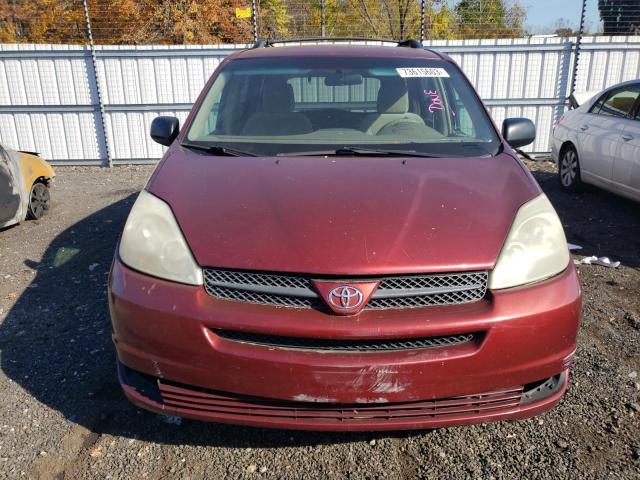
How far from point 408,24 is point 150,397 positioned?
56.0 ft

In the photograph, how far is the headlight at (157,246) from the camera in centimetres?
212

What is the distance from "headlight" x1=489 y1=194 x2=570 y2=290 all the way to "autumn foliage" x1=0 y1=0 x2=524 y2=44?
1198 centimetres

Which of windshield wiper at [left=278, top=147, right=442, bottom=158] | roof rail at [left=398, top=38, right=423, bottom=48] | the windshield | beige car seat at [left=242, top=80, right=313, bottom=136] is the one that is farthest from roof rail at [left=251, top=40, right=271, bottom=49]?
windshield wiper at [left=278, top=147, right=442, bottom=158]

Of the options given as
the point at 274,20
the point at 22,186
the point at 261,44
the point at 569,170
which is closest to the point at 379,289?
the point at 261,44

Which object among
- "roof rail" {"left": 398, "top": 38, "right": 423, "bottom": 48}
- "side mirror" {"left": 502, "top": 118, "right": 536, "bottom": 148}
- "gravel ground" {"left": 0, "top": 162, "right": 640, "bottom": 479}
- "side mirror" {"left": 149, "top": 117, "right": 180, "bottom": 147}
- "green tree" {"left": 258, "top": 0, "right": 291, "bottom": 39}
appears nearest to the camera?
"gravel ground" {"left": 0, "top": 162, "right": 640, "bottom": 479}

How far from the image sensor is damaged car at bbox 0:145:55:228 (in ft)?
18.5

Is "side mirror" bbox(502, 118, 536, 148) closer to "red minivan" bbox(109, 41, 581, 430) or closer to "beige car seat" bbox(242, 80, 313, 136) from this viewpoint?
"red minivan" bbox(109, 41, 581, 430)

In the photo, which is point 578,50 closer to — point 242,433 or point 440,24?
point 440,24

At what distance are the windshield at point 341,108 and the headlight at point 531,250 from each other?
0.70 meters

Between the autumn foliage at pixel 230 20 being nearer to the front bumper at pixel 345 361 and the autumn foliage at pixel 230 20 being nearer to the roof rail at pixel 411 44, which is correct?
the roof rail at pixel 411 44

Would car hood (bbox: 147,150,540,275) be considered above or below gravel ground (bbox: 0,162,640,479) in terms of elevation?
above

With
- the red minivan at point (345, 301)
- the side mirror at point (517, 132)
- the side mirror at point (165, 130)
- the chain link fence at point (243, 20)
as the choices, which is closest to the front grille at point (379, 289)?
the red minivan at point (345, 301)

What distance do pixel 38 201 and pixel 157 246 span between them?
5.11m

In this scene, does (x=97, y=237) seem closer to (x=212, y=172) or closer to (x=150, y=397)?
(x=212, y=172)
